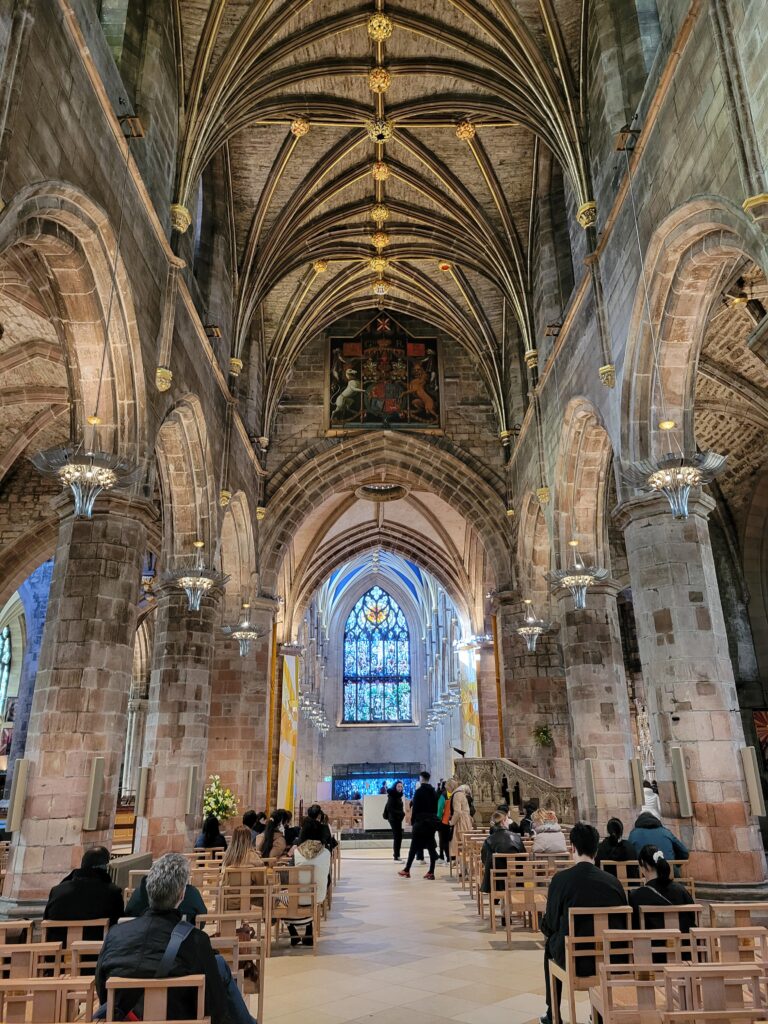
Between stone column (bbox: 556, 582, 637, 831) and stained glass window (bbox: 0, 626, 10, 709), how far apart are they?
21939 millimetres

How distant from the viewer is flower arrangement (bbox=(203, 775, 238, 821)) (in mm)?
15394

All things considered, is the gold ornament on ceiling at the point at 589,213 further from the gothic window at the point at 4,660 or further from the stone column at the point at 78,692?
the gothic window at the point at 4,660

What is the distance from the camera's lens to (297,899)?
24.3 ft

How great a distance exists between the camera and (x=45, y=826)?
7867 millimetres

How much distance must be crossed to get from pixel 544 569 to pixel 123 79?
1253 centimetres

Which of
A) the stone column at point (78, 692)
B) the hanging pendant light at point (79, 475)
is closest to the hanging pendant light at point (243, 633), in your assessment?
the stone column at point (78, 692)

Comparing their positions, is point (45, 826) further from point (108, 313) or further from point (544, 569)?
point (544, 569)

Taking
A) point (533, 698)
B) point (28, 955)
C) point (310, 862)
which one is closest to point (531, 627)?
point (533, 698)

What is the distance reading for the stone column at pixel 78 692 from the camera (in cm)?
780

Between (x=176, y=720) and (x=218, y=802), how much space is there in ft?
10.8

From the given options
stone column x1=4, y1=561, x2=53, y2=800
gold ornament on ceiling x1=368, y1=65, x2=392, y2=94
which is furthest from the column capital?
stone column x1=4, y1=561, x2=53, y2=800

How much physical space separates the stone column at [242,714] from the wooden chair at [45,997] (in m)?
13.4

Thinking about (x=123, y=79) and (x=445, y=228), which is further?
(x=445, y=228)

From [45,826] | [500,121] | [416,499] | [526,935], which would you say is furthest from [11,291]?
[416,499]
